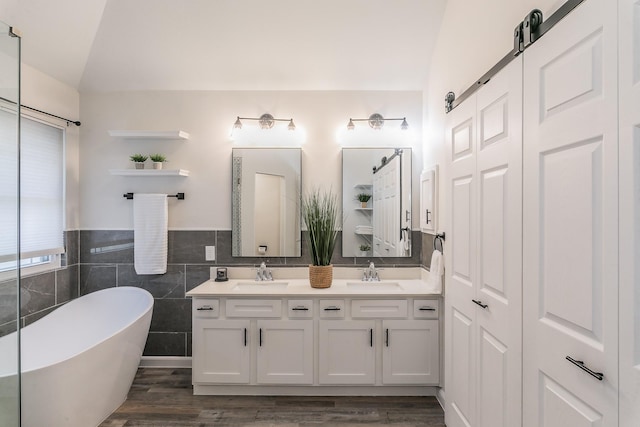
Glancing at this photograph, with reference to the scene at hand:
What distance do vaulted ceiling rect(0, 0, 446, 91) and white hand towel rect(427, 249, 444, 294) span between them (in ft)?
5.15

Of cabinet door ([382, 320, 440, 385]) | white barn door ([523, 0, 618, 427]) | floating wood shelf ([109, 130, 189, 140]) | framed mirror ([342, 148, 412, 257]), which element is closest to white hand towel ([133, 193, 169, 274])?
floating wood shelf ([109, 130, 189, 140])

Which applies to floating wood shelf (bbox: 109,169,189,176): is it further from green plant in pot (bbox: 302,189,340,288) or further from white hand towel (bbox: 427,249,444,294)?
white hand towel (bbox: 427,249,444,294)

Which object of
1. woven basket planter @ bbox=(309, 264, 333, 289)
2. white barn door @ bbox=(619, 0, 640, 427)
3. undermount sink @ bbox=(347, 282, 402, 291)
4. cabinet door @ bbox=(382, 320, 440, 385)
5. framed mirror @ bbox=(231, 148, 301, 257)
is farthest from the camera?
framed mirror @ bbox=(231, 148, 301, 257)

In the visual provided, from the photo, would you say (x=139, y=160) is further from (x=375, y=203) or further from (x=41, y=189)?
(x=375, y=203)

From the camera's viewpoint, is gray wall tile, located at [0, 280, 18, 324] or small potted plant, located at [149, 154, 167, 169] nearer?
gray wall tile, located at [0, 280, 18, 324]

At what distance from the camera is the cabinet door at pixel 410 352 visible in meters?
2.55

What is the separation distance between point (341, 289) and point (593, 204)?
1.91m

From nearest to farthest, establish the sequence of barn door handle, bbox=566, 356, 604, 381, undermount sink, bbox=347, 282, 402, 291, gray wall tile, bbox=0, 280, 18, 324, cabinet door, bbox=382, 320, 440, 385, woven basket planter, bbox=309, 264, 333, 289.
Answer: barn door handle, bbox=566, 356, 604, 381 → gray wall tile, bbox=0, 280, 18, 324 → cabinet door, bbox=382, 320, 440, 385 → woven basket planter, bbox=309, 264, 333, 289 → undermount sink, bbox=347, 282, 402, 291

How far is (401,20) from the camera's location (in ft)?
8.32

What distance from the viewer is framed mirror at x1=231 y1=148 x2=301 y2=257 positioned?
3.06m

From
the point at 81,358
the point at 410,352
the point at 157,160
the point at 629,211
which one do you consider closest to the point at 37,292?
the point at 81,358


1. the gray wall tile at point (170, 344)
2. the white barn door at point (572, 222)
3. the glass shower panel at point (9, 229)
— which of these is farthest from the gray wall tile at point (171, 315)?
the white barn door at point (572, 222)

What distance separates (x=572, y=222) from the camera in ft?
3.71

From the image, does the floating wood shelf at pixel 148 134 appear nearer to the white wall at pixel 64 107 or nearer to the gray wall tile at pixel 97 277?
the white wall at pixel 64 107
